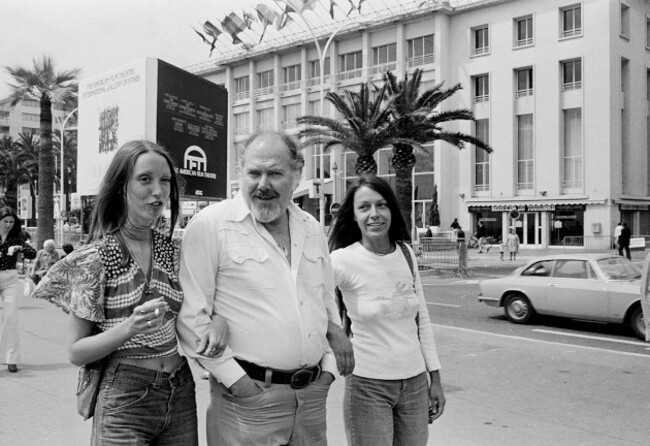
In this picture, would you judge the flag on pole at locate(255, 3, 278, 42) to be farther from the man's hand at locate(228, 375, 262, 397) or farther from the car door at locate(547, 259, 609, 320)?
the man's hand at locate(228, 375, 262, 397)

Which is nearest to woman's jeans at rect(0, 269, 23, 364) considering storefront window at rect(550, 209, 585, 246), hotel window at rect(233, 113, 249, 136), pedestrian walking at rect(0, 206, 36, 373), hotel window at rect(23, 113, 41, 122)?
pedestrian walking at rect(0, 206, 36, 373)

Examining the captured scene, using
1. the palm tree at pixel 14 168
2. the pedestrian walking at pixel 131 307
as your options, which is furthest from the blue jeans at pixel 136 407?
the palm tree at pixel 14 168

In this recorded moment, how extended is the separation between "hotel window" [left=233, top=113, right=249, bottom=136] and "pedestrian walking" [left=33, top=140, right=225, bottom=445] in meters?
58.2

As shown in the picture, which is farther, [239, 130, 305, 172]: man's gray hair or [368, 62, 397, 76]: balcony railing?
[368, 62, 397, 76]: balcony railing

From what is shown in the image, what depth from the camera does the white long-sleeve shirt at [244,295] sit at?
2.35m

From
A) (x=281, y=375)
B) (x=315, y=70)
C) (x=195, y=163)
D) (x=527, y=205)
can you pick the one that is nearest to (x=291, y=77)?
(x=315, y=70)

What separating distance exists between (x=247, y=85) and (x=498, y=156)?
86.4 ft

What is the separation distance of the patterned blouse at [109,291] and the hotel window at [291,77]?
5380 centimetres

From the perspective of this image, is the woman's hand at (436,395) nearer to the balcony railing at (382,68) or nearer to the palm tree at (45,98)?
the palm tree at (45,98)

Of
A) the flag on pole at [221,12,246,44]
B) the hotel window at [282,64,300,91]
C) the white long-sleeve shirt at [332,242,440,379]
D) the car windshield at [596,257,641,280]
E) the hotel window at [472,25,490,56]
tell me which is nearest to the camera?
the white long-sleeve shirt at [332,242,440,379]

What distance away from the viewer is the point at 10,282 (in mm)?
7309

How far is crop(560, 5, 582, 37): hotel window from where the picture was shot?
4025 centimetres

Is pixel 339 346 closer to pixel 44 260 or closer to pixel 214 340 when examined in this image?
pixel 214 340

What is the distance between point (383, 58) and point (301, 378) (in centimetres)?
4935
